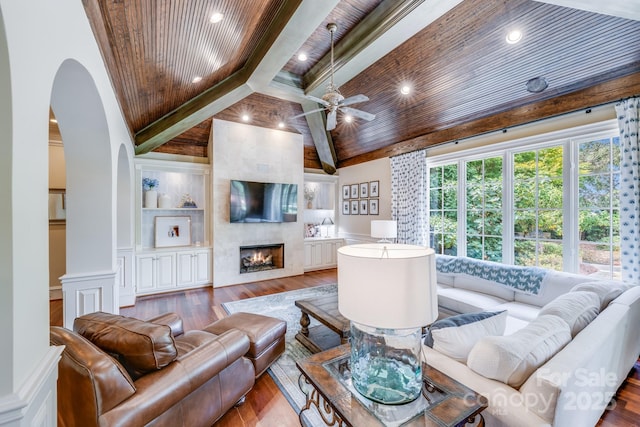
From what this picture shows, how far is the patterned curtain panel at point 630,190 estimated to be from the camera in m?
2.77

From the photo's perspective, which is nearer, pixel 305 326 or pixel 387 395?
pixel 387 395

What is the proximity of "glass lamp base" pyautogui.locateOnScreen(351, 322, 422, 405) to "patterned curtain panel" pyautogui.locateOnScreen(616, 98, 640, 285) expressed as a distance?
3153 mm

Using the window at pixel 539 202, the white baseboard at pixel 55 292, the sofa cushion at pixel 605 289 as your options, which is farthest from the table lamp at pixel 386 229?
the white baseboard at pixel 55 292

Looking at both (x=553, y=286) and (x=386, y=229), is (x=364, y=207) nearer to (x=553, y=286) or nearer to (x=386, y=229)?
(x=386, y=229)

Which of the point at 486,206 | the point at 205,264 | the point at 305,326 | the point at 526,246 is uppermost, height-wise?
the point at 486,206

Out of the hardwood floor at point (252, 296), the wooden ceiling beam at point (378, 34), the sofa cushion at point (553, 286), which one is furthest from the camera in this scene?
the sofa cushion at point (553, 286)

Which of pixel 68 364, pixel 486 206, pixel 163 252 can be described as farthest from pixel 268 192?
pixel 68 364

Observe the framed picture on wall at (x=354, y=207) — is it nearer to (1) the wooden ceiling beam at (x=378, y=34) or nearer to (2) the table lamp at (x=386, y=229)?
(2) the table lamp at (x=386, y=229)

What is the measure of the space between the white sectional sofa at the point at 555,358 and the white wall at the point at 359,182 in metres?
3.75

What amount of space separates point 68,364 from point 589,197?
16.3 ft

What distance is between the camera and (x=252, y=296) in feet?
15.3

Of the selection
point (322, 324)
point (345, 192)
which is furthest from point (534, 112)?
point (345, 192)

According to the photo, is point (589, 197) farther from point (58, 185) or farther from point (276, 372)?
point (58, 185)

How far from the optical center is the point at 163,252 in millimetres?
4773
